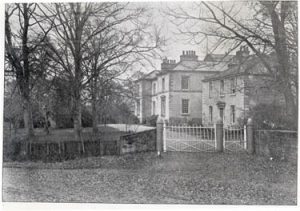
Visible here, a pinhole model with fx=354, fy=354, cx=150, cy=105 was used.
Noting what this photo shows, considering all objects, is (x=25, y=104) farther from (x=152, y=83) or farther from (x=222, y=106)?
(x=222, y=106)

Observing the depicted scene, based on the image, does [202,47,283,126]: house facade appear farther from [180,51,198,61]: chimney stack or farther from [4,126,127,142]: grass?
[4,126,127,142]: grass

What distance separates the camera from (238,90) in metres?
5.64

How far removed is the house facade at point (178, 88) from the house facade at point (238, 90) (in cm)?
14

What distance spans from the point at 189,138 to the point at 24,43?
3.21 meters

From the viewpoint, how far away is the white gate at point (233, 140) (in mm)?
5907

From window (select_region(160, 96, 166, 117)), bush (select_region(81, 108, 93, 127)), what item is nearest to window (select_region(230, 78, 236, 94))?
window (select_region(160, 96, 166, 117))

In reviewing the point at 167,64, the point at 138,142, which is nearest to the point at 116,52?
the point at 167,64

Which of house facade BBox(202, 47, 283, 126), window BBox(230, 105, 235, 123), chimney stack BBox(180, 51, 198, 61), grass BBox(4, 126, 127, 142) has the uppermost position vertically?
chimney stack BBox(180, 51, 198, 61)

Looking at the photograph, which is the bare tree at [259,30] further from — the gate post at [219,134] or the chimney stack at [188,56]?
the gate post at [219,134]

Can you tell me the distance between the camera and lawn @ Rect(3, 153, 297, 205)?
15.4 ft

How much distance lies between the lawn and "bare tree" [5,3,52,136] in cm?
110

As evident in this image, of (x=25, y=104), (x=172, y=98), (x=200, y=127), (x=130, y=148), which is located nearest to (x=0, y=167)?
(x=25, y=104)

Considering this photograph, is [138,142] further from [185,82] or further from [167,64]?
[167,64]

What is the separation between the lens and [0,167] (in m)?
5.12
